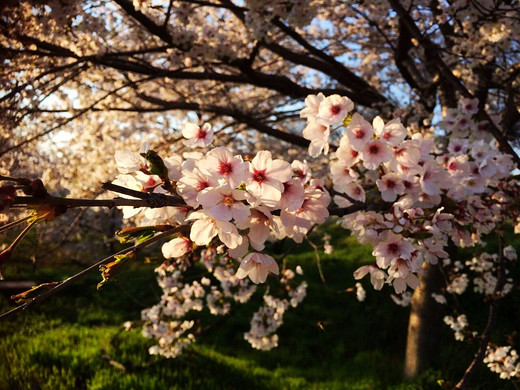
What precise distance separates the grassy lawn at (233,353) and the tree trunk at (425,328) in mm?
176

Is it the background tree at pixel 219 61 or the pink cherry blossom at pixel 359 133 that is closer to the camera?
the pink cherry blossom at pixel 359 133

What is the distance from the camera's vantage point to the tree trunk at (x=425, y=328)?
180 inches

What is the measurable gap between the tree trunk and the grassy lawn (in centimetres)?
18

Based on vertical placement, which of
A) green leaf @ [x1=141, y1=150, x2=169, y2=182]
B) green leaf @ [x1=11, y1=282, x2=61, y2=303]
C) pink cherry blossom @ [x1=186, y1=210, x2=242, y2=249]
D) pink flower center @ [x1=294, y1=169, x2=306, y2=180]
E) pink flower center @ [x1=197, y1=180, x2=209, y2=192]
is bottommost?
green leaf @ [x1=11, y1=282, x2=61, y2=303]

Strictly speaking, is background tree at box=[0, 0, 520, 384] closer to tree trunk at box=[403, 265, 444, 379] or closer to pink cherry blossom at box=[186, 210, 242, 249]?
tree trunk at box=[403, 265, 444, 379]

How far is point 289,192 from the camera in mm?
1112

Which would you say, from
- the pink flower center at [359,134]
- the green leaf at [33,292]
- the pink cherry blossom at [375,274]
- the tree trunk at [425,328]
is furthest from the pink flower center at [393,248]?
the tree trunk at [425,328]

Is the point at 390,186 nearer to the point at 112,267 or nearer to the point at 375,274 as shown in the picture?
the point at 375,274

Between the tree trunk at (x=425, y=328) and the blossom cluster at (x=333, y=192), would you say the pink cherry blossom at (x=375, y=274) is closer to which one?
the blossom cluster at (x=333, y=192)

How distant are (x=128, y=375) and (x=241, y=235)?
12.1ft

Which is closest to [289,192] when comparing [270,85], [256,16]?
[256,16]

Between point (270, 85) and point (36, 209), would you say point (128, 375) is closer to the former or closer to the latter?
point (270, 85)

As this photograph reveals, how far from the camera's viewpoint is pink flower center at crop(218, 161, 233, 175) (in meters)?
1.01

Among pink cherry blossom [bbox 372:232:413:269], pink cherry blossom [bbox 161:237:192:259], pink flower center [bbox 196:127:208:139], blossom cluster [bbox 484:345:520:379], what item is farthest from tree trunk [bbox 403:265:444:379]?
pink cherry blossom [bbox 161:237:192:259]
